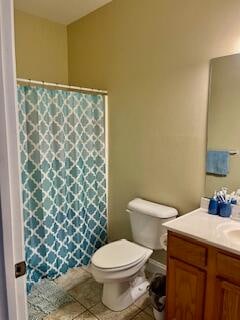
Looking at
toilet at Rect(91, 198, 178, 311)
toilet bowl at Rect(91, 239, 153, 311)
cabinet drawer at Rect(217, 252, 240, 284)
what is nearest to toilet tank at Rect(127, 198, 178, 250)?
toilet at Rect(91, 198, 178, 311)

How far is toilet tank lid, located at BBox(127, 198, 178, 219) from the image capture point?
203cm

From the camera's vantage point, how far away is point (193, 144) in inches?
78.5

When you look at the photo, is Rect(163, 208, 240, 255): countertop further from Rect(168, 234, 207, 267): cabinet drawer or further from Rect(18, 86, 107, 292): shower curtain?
Rect(18, 86, 107, 292): shower curtain

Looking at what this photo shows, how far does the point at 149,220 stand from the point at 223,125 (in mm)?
941

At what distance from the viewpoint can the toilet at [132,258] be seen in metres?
1.85

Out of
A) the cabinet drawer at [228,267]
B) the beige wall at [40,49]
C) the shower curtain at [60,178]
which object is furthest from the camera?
the beige wall at [40,49]

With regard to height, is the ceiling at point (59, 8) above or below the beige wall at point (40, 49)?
above

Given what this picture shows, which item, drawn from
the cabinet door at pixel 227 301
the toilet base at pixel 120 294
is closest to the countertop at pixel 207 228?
the cabinet door at pixel 227 301

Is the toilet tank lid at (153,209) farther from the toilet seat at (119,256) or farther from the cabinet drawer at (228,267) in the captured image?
the cabinet drawer at (228,267)

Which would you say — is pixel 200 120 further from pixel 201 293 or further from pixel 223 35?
pixel 201 293

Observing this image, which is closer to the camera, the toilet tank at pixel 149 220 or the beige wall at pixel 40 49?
the toilet tank at pixel 149 220

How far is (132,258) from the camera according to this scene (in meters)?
1.91

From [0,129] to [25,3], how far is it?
2.26 meters

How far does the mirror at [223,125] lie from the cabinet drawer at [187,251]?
0.53 metres
